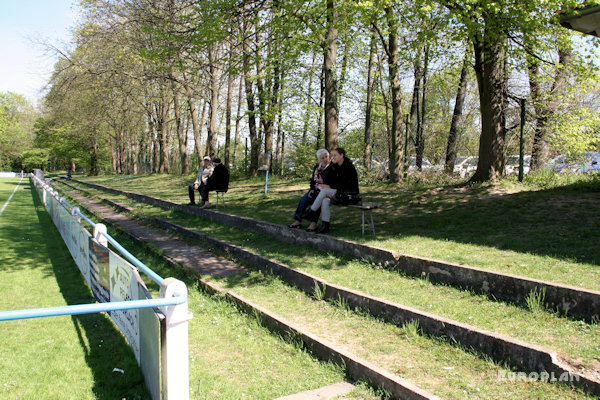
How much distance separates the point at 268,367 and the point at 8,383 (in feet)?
7.90

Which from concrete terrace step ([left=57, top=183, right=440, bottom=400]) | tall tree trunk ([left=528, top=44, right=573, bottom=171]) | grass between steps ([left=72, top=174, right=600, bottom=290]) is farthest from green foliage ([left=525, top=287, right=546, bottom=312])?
tall tree trunk ([left=528, top=44, right=573, bottom=171])

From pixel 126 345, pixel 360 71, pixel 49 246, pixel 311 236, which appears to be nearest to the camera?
pixel 126 345

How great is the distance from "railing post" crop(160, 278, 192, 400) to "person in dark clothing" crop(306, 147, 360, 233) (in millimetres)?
5227

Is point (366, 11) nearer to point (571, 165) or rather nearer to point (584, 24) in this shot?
point (584, 24)

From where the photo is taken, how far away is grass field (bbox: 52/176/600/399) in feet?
11.5

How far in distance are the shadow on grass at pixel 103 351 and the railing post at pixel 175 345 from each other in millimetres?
946

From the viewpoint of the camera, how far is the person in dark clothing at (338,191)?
7992 mm

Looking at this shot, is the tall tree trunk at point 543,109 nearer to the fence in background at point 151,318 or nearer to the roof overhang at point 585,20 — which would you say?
the roof overhang at point 585,20

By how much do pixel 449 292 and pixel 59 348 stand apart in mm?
4499

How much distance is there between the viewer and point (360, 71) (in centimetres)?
2778

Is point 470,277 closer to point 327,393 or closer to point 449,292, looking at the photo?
point 449,292

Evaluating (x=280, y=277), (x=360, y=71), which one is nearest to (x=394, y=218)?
(x=280, y=277)

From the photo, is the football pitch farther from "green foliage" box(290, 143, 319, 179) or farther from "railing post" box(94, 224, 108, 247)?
"green foliage" box(290, 143, 319, 179)

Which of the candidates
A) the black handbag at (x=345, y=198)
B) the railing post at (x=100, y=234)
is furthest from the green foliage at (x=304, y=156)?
the railing post at (x=100, y=234)
